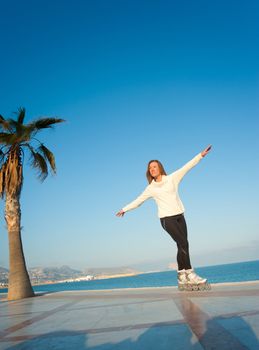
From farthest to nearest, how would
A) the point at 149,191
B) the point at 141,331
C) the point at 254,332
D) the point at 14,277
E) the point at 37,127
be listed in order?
1. the point at 37,127
2. the point at 14,277
3. the point at 149,191
4. the point at 141,331
5. the point at 254,332

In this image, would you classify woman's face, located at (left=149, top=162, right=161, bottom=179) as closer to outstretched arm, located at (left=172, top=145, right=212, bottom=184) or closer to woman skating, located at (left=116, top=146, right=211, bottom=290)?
woman skating, located at (left=116, top=146, right=211, bottom=290)

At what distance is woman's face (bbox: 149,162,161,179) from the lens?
24.5 feet

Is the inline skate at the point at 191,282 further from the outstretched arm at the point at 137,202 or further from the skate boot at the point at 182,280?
the outstretched arm at the point at 137,202

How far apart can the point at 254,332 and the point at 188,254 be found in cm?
448

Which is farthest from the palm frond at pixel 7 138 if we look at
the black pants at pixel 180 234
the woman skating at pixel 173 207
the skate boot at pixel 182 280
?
the skate boot at pixel 182 280

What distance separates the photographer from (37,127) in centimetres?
1270

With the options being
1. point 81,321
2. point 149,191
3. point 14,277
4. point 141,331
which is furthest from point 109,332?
point 14,277

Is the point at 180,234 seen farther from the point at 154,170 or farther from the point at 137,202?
the point at 154,170

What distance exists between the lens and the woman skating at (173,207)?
6852mm

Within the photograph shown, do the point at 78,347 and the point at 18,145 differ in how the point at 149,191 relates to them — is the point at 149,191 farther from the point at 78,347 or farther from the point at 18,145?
the point at 18,145

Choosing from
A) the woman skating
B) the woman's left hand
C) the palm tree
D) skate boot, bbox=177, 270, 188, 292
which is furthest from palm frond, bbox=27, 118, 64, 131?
skate boot, bbox=177, 270, 188, 292

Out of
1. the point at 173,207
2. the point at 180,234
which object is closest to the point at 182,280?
the point at 180,234

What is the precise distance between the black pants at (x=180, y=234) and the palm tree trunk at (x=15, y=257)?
22.9 feet

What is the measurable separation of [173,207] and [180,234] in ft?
1.92
